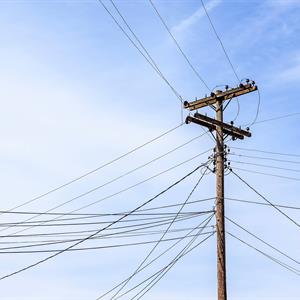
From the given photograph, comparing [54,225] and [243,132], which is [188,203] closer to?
[243,132]

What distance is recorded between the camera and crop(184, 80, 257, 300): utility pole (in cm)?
2114

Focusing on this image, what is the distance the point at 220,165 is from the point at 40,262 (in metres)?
6.73

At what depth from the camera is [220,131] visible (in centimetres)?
2314

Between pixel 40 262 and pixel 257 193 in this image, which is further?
pixel 257 193

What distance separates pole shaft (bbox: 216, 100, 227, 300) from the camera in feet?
67.5

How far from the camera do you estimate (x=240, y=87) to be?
23.5 m

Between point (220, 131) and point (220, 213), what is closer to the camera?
point (220, 213)

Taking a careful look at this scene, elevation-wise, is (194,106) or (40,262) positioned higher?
(194,106)

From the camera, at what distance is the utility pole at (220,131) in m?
21.1

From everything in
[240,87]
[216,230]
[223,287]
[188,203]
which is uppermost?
[240,87]

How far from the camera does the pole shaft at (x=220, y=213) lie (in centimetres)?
2058

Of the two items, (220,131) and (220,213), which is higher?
(220,131)

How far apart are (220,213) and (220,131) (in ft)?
10.2

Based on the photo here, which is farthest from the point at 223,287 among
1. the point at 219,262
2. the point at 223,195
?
the point at 223,195
